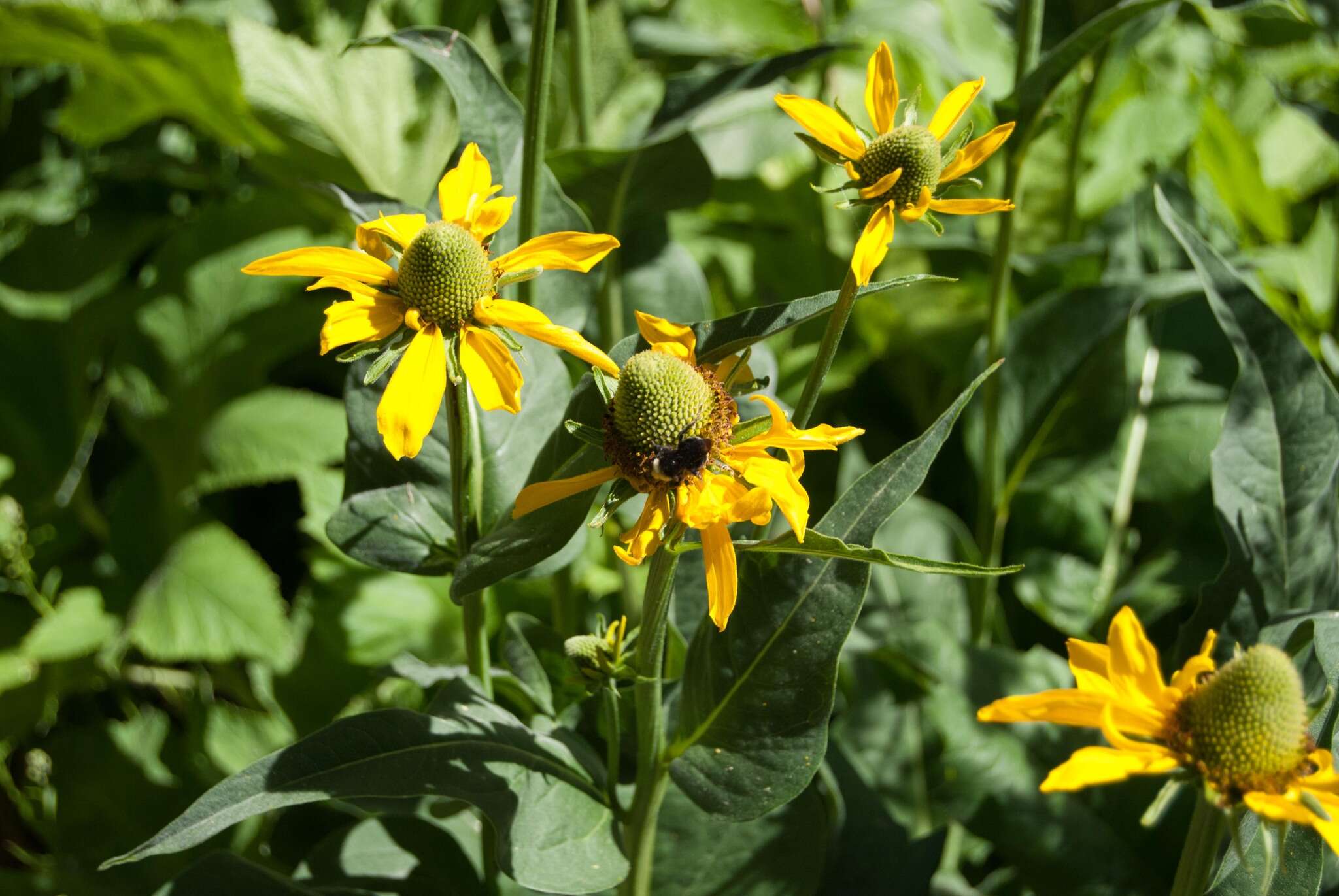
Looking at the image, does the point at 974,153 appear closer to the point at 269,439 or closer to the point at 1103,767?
the point at 1103,767

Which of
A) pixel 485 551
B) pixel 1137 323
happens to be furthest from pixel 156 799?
pixel 1137 323

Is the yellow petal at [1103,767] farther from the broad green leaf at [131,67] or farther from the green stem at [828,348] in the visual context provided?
the broad green leaf at [131,67]

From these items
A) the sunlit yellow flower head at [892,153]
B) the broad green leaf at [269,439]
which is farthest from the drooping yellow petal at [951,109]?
the broad green leaf at [269,439]

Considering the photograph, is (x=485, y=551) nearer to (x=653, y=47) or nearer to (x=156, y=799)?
(x=156, y=799)

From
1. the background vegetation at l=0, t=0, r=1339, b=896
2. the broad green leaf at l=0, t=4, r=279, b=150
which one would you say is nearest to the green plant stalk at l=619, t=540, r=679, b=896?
the background vegetation at l=0, t=0, r=1339, b=896

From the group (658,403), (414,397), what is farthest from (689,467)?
(414,397)

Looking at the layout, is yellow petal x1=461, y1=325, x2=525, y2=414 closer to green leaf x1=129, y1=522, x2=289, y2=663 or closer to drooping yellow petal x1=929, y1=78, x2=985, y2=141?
drooping yellow petal x1=929, y1=78, x2=985, y2=141
